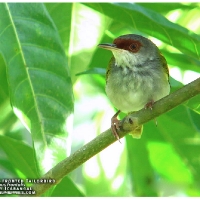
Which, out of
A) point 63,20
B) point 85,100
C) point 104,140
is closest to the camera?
point 104,140

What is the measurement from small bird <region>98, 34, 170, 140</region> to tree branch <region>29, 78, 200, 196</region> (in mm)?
1027

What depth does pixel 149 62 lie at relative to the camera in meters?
4.04

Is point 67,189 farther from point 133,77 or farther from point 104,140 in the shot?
point 133,77

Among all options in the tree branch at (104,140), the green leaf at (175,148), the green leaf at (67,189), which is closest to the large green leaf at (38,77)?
the tree branch at (104,140)

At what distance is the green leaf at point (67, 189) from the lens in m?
3.15

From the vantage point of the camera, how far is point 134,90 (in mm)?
3762

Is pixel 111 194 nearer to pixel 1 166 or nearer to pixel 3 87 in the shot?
pixel 1 166

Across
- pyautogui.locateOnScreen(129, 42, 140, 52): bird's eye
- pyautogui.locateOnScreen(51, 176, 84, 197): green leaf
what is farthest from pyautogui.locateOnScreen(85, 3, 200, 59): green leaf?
pyautogui.locateOnScreen(51, 176, 84, 197): green leaf

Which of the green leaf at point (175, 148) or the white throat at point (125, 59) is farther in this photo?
the white throat at point (125, 59)

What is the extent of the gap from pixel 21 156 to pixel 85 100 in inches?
44.3

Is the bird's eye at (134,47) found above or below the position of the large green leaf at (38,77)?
above

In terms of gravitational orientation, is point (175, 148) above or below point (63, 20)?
below

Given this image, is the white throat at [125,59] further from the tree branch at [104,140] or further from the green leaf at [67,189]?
the tree branch at [104,140]

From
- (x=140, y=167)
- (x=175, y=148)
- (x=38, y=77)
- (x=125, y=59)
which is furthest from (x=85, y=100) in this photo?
(x=38, y=77)
